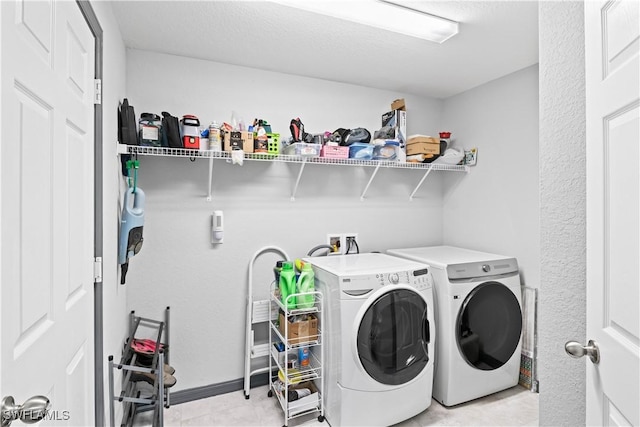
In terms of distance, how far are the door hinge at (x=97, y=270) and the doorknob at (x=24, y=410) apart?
0.75 m

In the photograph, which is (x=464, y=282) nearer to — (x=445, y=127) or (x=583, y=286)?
(x=583, y=286)

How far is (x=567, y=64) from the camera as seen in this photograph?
3.78 feet

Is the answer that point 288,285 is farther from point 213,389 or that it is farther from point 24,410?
point 24,410

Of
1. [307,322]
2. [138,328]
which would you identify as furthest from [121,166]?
[307,322]

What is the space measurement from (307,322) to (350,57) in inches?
70.3

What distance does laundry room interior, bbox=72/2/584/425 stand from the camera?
77.6 inches

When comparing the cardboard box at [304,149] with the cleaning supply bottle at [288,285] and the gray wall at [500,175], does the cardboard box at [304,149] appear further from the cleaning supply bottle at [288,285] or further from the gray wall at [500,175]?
the gray wall at [500,175]

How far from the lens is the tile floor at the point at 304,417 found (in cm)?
212

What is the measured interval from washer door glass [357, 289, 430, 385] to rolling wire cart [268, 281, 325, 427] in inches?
12.2

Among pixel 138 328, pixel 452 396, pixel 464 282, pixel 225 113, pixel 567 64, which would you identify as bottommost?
pixel 452 396

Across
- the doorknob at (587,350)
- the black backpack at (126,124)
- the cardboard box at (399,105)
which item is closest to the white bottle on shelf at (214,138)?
the black backpack at (126,124)

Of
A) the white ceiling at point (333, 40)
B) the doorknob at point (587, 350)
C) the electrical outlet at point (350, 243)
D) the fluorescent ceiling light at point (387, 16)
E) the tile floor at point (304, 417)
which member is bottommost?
the tile floor at point (304, 417)

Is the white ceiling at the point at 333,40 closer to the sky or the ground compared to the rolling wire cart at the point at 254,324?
closer to the sky

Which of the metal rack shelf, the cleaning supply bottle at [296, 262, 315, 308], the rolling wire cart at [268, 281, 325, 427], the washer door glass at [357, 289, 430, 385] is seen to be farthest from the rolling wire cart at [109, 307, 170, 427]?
the washer door glass at [357, 289, 430, 385]
